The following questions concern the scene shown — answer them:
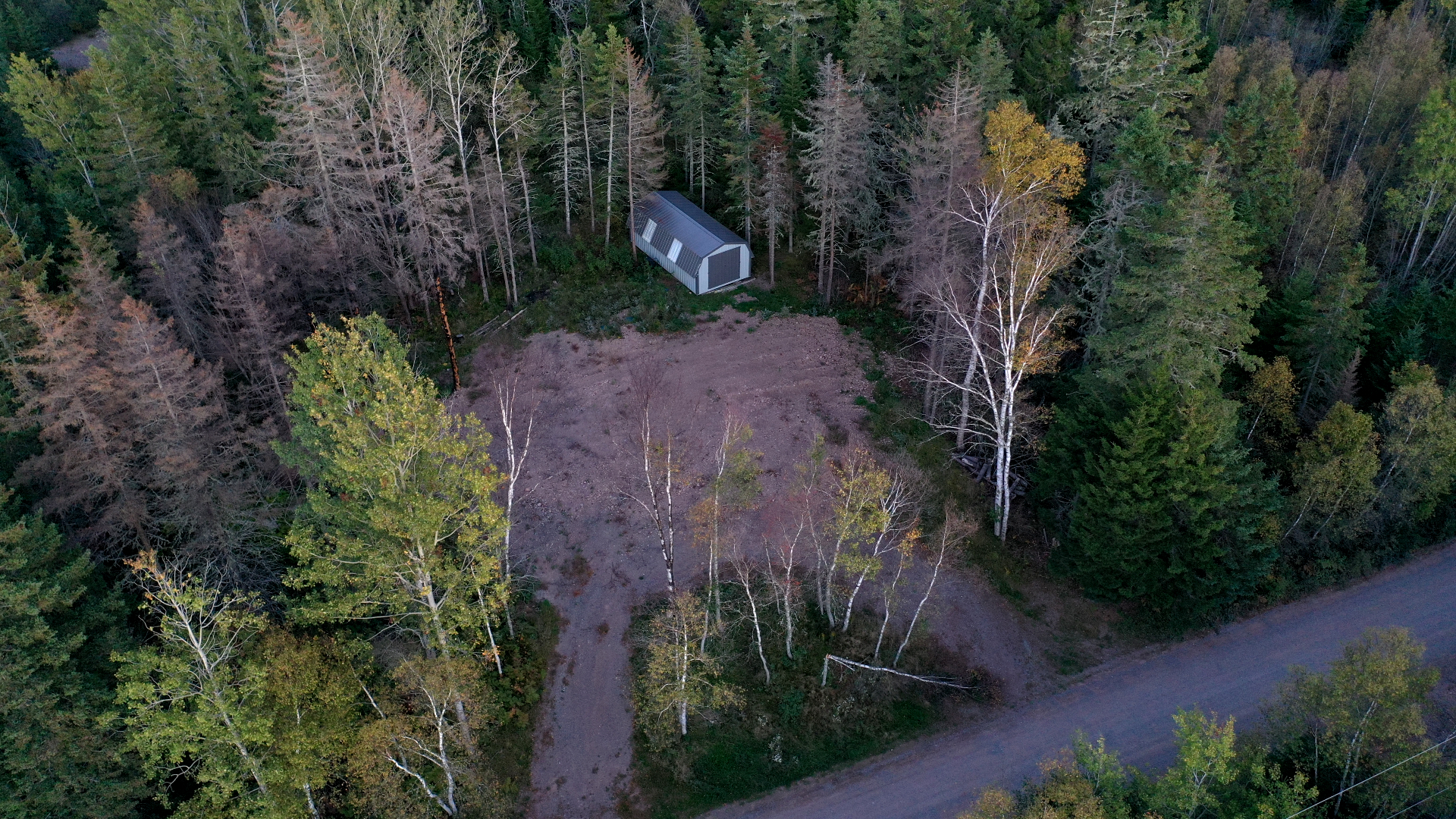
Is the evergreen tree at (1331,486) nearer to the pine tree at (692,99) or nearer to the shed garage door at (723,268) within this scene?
the shed garage door at (723,268)

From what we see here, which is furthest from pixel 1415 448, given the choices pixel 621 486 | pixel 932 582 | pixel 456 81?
pixel 456 81

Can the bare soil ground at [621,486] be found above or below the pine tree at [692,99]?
below

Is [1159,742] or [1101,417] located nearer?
[1159,742]

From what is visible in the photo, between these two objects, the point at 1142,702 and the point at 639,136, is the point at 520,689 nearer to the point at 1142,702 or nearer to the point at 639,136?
the point at 1142,702

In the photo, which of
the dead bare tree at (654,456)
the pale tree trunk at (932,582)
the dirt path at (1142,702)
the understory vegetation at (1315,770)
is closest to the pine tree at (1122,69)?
the pale tree trunk at (932,582)

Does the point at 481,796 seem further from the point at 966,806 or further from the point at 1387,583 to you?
the point at 1387,583

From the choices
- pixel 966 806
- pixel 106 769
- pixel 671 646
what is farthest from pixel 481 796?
pixel 966 806
